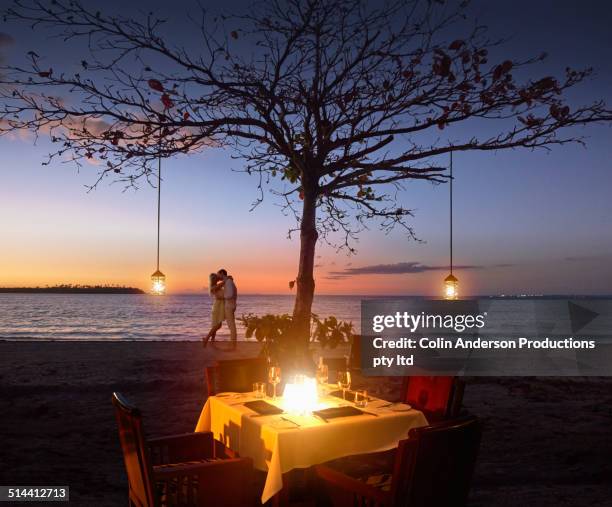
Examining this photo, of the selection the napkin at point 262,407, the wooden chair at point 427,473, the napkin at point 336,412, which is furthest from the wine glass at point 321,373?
the wooden chair at point 427,473

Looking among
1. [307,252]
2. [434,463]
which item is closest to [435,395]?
[307,252]

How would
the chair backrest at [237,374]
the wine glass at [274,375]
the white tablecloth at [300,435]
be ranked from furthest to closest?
the chair backrest at [237,374]
the wine glass at [274,375]
the white tablecloth at [300,435]

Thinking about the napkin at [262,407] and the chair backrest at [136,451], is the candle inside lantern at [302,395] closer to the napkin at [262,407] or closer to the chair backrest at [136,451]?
the napkin at [262,407]

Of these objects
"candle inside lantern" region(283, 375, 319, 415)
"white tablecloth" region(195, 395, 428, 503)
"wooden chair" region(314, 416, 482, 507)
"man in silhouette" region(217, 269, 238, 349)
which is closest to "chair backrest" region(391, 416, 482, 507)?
"wooden chair" region(314, 416, 482, 507)

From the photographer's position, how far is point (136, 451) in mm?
3213

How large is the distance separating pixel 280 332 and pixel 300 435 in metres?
0.90

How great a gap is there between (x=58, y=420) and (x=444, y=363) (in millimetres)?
9123

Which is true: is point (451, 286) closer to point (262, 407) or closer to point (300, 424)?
point (262, 407)

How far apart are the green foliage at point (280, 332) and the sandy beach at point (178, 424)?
1.65 metres

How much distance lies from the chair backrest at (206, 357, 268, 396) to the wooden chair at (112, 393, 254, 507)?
1.47m

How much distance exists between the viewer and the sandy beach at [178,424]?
5.09 m

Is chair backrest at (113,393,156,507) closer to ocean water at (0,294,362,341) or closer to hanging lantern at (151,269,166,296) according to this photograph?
hanging lantern at (151,269,166,296)

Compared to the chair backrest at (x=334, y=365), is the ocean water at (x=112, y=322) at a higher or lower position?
lower

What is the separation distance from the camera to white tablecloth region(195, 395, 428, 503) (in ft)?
12.1
